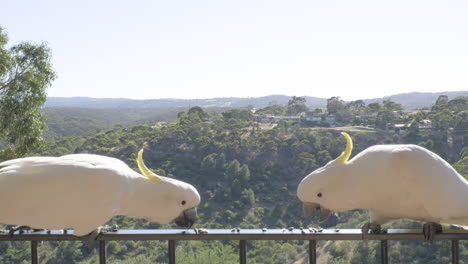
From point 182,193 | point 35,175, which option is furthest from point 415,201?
point 35,175

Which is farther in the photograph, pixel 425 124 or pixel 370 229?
pixel 425 124

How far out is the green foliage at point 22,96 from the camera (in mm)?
5832

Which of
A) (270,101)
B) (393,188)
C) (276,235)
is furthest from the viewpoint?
(270,101)

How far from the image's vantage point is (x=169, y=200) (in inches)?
85.6

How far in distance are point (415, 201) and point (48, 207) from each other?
1.55 meters

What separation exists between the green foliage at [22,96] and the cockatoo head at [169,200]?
4279 mm

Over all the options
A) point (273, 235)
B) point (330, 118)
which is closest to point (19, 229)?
point (273, 235)

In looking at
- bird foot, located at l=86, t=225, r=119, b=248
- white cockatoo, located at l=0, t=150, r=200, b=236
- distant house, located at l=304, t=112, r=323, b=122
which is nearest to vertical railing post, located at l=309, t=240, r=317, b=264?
white cockatoo, located at l=0, t=150, r=200, b=236

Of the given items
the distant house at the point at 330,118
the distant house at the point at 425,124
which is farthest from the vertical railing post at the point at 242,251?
the distant house at the point at 330,118

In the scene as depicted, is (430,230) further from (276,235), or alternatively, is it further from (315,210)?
(276,235)

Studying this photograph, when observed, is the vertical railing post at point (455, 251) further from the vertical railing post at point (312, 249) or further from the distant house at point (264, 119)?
the distant house at point (264, 119)

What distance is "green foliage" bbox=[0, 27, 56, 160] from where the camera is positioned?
230 inches

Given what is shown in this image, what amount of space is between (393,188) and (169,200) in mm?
999

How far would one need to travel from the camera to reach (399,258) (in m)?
12.8
